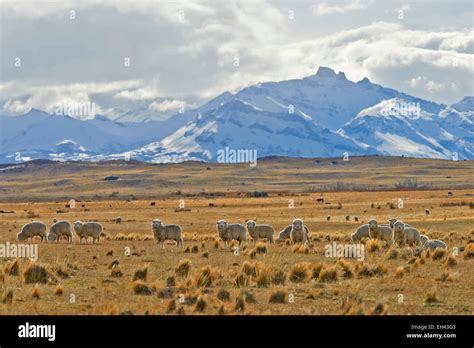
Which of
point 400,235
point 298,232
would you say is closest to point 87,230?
point 298,232

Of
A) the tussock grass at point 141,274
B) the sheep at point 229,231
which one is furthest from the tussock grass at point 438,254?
the tussock grass at point 141,274

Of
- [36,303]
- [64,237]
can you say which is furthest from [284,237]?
[36,303]

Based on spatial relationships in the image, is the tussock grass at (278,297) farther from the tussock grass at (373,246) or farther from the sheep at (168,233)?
the sheep at (168,233)

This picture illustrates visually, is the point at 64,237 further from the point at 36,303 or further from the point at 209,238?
the point at 36,303

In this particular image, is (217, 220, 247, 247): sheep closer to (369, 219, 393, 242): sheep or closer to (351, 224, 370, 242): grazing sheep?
(351, 224, 370, 242): grazing sheep

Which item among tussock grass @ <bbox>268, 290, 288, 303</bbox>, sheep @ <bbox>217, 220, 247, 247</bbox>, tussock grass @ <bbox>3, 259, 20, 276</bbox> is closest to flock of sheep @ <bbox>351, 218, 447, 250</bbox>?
sheep @ <bbox>217, 220, 247, 247</bbox>

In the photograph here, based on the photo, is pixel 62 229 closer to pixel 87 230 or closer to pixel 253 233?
pixel 87 230

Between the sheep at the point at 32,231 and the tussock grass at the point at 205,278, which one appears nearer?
the tussock grass at the point at 205,278

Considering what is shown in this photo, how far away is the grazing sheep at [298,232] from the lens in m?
34.8

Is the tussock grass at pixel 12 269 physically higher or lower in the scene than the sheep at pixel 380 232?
lower

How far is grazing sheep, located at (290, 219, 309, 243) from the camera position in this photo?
34.8 meters

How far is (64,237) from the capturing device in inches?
1545

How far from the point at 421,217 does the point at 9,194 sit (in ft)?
462
